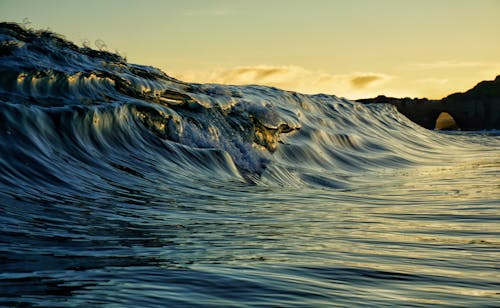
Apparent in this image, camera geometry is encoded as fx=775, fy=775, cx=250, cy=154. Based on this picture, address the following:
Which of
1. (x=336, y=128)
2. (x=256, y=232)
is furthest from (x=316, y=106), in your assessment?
(x=256, y=232)

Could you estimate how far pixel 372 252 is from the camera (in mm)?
5012

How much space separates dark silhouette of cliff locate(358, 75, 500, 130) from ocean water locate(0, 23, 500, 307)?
179ft

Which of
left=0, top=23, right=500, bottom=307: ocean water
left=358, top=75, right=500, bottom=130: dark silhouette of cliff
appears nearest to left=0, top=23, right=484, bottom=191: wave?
left=0, top=23, right=500, bottom=307: ocean water

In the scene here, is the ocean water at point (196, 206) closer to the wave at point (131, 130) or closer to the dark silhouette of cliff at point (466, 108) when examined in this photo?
the wave at point (131, 130)

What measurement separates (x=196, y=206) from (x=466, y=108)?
7085 centimetres

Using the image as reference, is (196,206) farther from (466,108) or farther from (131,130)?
(466,108)

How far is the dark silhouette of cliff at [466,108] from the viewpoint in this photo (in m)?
70.9

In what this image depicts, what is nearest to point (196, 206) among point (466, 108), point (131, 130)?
point (131, 130)

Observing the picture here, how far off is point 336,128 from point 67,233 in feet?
56.2

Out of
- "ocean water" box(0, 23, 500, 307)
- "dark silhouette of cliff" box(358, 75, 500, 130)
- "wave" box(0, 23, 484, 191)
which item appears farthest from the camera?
"dark silhouette of cliff" box(358, 75, 500, 130)

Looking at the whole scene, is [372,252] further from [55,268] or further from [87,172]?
[87,172]

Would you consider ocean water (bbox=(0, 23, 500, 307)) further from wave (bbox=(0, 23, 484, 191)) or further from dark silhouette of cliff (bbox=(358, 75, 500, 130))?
dark silhouette of cliff (bbox=(358, 75, 500, 130))

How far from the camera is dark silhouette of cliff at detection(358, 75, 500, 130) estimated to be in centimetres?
7088

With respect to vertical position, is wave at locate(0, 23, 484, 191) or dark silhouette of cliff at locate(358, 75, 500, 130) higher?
dark silhouette of cliff at locate(358, 75, 500, 130)
